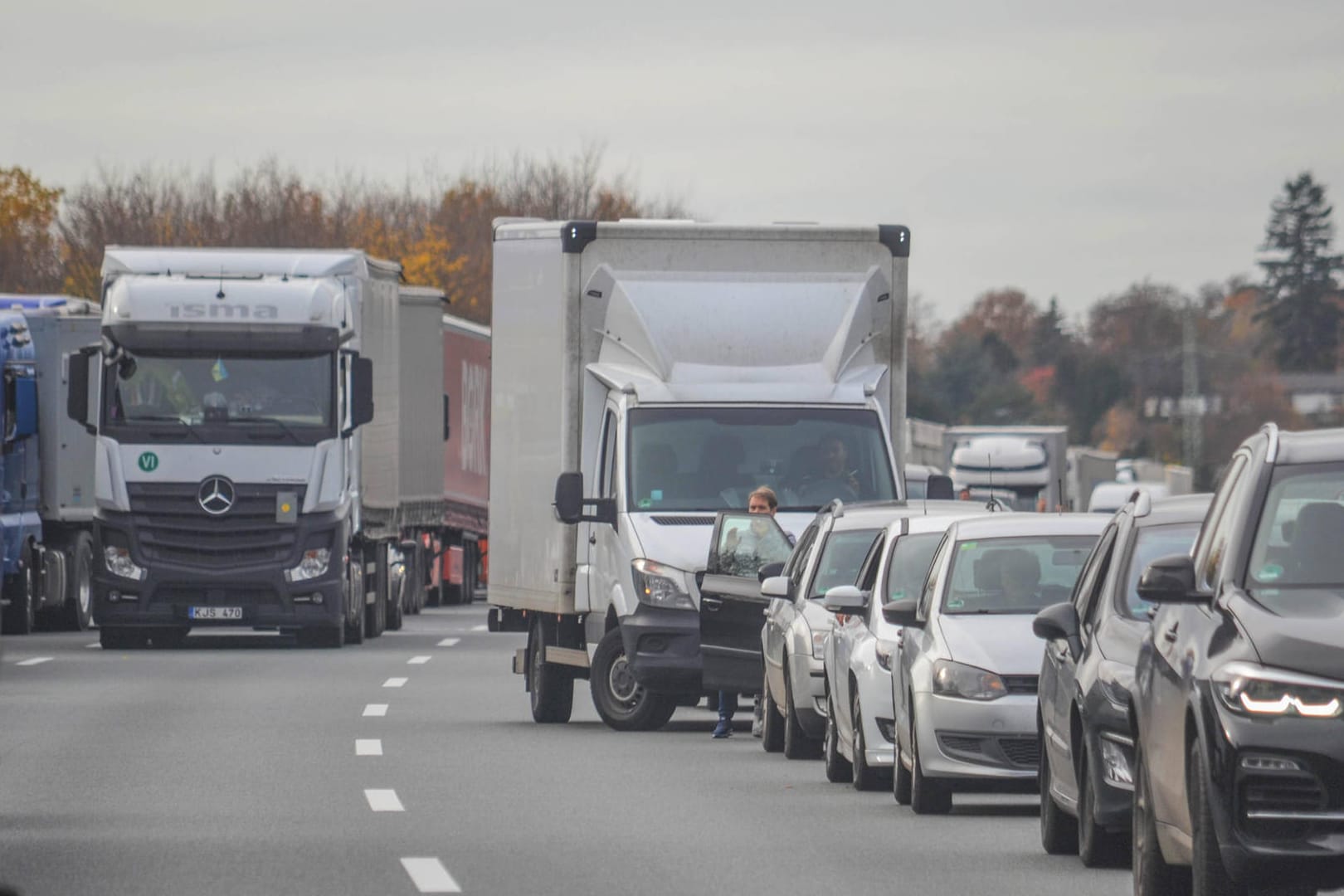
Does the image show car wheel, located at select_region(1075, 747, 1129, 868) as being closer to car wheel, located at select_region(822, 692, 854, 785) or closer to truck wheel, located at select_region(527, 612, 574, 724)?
car wheel, located at select_region(822, 692, 854, 785)

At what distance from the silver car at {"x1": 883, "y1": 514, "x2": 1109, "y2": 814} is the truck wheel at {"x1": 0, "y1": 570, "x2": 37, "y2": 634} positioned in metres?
21.2

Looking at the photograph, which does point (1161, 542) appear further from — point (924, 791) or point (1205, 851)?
point (1205, 851)

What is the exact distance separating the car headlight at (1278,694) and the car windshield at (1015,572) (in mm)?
6018

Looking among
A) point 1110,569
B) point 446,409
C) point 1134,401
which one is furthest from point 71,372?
point 1134,401

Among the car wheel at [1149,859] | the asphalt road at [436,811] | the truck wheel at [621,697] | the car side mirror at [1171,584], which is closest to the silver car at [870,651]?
the asphalt road at [436,811]

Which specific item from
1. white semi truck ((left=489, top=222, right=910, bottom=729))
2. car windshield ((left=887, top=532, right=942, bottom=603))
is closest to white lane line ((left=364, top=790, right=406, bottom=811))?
car windshield ((left=887, top=532, right=942, bottom=603))

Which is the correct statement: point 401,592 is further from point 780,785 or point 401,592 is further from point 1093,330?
point 1093,330

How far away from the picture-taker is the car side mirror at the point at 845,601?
15.4m

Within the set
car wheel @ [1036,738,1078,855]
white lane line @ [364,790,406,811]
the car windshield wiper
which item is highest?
the car windshield wiper

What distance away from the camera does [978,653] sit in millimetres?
13820

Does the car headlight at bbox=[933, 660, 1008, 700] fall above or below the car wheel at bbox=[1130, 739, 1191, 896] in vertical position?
above

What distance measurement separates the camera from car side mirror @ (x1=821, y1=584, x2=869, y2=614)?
1538cm

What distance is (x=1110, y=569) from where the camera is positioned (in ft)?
37.1

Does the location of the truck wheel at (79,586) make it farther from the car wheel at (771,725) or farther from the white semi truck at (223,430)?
the car wheel at (771,725)
